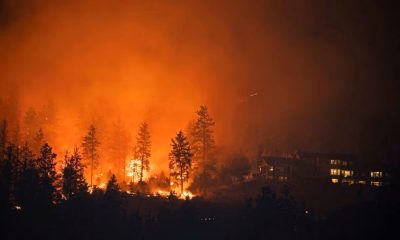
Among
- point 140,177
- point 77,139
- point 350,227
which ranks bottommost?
point 350,227

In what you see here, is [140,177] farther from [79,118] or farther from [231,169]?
[79,118]

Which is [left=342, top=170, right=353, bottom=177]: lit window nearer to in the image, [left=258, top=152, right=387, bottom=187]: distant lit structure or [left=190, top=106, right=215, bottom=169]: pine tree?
[left=258, top=152, right=387, bottom=187]: distant lit structure

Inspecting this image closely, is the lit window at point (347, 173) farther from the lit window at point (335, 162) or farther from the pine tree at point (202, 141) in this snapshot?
the pine tree at point (202, 141)

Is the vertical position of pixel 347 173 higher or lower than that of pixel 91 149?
lower

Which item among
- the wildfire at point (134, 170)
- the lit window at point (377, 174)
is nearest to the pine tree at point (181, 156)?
the wildfire at point (134, 170)

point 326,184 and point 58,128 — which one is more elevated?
point 58,128

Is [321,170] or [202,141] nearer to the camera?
[202,141]

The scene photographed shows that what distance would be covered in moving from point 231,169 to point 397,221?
144 ft

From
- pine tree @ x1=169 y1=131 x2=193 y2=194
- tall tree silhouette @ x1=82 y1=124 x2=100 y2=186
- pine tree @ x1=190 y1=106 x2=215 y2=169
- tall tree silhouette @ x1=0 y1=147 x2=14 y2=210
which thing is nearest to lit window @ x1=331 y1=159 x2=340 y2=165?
pine tree @ x1=190 y1=106 x2=215 y2=169

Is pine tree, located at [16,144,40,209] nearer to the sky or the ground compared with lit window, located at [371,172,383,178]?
nearer to the ground

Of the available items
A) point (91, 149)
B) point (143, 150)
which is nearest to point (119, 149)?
point (143, 150)

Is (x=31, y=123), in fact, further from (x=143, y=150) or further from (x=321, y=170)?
(x=321, y=170)

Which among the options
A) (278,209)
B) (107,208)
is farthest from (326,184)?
(107,208)

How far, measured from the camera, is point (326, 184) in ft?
351
